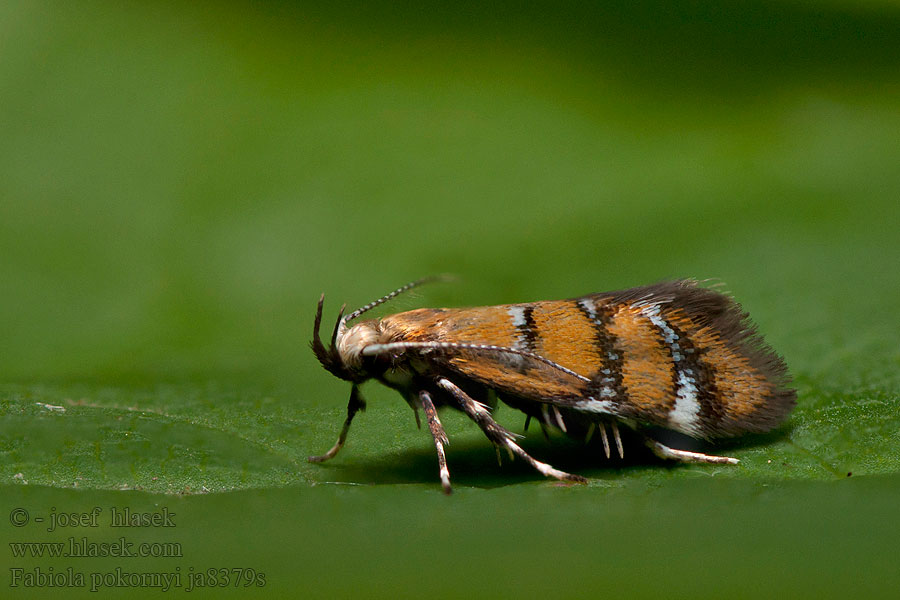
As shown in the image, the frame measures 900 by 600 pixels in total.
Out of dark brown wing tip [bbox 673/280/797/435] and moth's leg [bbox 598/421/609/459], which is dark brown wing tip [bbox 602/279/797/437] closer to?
dark brown wing tip [bbox 673/280/797/435]

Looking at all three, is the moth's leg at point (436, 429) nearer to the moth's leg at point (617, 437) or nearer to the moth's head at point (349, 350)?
the moth's head at point (349, 350)

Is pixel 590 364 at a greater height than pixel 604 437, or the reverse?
pixel 590 364

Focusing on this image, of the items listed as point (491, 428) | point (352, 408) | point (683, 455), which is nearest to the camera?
point (683, 455)

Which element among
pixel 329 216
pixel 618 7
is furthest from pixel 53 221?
pixel 618 7

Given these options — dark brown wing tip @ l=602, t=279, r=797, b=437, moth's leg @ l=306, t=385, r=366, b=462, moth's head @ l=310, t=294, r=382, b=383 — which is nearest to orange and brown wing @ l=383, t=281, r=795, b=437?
dark brown wing tip @ l=602, t=279, r=797, b=437

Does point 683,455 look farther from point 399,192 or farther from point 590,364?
point 399,192

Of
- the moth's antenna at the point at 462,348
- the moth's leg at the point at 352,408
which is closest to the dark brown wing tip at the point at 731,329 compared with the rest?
the moth's antenna at the point at 462,348

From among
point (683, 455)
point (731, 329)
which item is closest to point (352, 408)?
point (683, 455)
